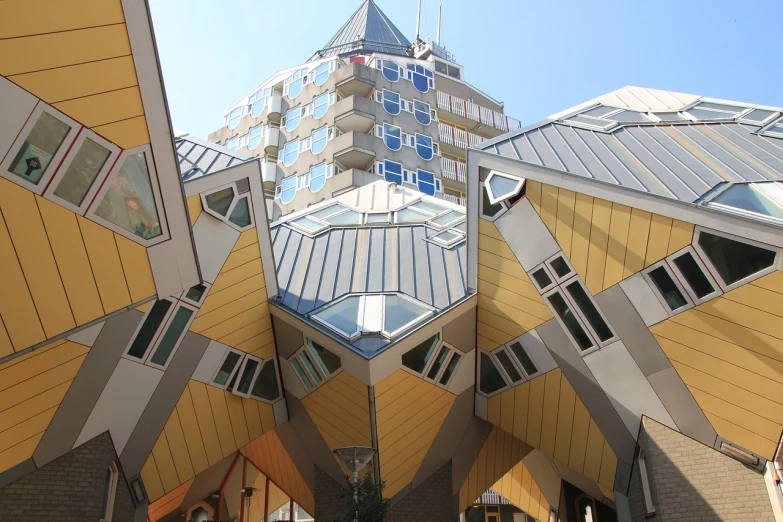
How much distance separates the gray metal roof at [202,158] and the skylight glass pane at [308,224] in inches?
201

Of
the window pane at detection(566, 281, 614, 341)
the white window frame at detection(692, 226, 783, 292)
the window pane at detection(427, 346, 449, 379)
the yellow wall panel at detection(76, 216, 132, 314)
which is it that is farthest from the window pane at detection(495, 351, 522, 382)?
the yellow wall panel at detection(76, 216, 132, 314)

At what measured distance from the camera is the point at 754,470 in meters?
11.8

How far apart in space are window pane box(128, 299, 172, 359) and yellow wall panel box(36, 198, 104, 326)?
14.8ft

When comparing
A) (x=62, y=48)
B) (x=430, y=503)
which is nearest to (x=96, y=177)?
(x=62, y=48)

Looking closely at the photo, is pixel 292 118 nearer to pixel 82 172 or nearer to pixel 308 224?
pixel 308 224

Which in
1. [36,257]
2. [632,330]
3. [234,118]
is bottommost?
[36,257]

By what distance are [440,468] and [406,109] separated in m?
27.4

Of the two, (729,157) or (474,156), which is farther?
(474,156)

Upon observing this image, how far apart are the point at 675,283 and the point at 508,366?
534 centimetres

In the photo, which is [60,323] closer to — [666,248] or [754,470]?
[666,248]

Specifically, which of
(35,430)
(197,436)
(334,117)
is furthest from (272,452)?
(334,117)

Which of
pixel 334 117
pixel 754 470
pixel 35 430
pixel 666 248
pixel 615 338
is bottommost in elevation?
pixel 754 470

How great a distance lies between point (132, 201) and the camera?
28.9 feet

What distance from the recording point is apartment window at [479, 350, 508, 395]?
16375 mm
